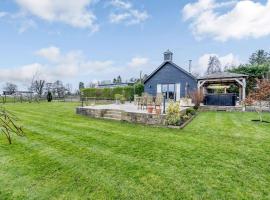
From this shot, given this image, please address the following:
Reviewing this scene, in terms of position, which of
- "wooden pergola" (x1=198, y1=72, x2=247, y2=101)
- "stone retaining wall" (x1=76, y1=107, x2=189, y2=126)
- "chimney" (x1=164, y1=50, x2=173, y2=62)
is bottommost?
"stone retaining wall" (x1=76, y1=107, x2=189, y2=126)

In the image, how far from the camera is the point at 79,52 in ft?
87.8

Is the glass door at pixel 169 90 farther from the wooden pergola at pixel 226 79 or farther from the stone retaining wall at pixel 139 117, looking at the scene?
the stone retaining wall at pixel 139 117

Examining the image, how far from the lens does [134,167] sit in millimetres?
4078

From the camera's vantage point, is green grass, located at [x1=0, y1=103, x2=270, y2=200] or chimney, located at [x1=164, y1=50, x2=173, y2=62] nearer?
green grass, located at [x1=0, y1=103, x2=270, y2=200]

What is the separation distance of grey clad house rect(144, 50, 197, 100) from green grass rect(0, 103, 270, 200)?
48.4 ft

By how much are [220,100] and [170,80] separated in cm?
671

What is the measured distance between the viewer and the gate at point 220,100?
1614 cm

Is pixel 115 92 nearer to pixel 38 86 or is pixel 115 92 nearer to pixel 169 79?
pixel 169 79

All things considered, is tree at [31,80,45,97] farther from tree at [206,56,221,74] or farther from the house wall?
tree at [206,56,221,74]

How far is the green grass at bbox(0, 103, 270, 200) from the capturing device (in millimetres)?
3176

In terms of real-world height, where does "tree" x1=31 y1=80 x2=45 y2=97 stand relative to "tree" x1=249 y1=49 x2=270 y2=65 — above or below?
below

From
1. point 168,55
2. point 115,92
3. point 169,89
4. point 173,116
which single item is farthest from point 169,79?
point 173,116

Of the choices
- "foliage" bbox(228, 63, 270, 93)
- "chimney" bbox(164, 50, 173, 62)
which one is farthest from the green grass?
"foliage" bbox(228, 63, 270, 93)

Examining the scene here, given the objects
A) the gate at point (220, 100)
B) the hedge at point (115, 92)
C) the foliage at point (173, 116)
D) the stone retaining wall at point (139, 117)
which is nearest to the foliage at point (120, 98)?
the hedge at point (115, 92)
